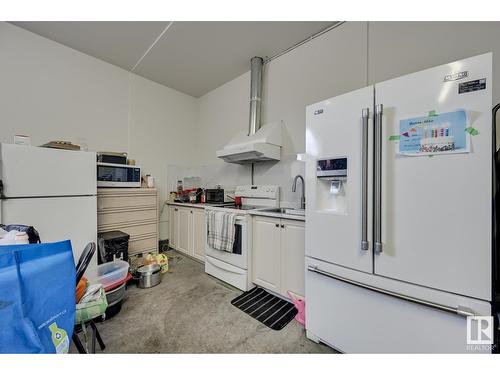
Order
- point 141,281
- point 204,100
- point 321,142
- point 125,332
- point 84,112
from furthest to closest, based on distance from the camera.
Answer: point 204,100 → point 84,112 → point 141,281 → point 125,332 → point 321,142

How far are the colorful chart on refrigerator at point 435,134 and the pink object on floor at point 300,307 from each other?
142cm

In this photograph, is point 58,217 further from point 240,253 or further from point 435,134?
point 435,134

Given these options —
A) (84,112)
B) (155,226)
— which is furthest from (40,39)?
(155,226)

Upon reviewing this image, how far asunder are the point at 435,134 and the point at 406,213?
41 centimetres

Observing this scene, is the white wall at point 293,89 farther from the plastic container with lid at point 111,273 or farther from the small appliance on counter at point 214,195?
the plastic container with lid at point 111,273

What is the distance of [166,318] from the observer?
1661mm

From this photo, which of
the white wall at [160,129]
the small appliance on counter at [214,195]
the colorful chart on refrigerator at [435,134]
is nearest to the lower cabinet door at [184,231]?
the small appliance on counter at [214,195]

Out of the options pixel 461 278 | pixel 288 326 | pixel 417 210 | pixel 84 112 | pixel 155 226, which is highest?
pixel 84 112

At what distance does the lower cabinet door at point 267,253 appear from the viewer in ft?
6.24

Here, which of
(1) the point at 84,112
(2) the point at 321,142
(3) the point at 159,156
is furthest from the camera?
(3) the point at 159,156

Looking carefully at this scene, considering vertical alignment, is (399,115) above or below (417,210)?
above

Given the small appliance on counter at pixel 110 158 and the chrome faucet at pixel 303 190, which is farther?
the small appliance on counter at pixel 110 158

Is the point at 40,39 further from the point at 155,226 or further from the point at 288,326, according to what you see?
the point at 288,326

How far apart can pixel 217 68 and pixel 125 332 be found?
3237mm
